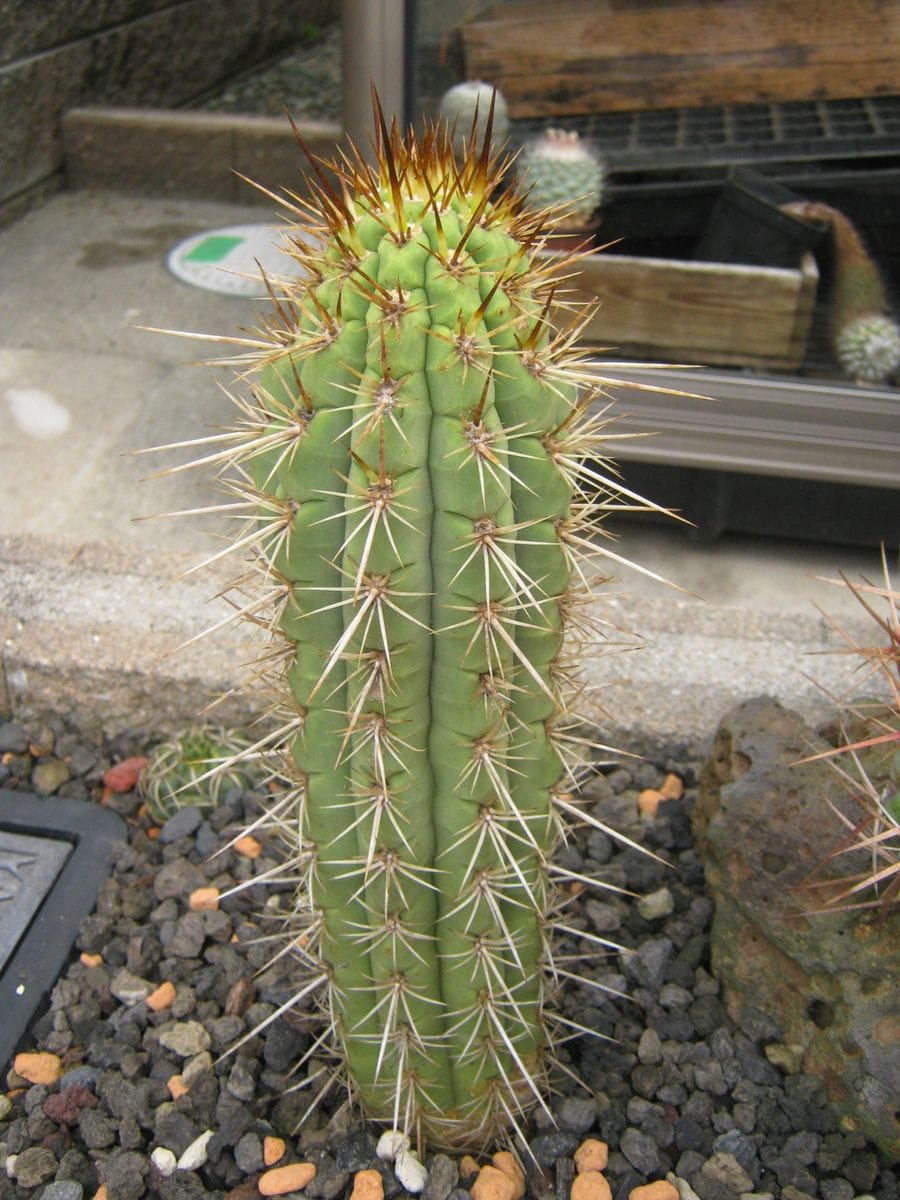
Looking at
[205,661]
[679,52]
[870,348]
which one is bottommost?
[205,661]

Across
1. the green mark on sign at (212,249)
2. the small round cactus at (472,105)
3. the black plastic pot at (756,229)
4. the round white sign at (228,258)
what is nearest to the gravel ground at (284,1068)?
the black plastic pot at (756,229)

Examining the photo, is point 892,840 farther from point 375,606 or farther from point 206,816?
point 206,816

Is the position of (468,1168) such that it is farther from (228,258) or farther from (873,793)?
(228,258)

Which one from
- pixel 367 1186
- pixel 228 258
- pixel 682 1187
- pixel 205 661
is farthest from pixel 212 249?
pixel 682 1187

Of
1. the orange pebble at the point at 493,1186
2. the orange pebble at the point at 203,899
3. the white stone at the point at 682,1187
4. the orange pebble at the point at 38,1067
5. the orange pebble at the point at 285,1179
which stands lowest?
the orange pebble at the point at 38,1067

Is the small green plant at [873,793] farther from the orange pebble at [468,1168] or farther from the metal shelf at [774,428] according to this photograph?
the metal shelf at [774,428]

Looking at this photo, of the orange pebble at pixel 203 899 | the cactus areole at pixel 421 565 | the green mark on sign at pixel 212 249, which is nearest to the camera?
the cactus areole at pixel 421 565

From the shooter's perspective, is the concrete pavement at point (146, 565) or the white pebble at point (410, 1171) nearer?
the white pebble at point (410, 1171)
